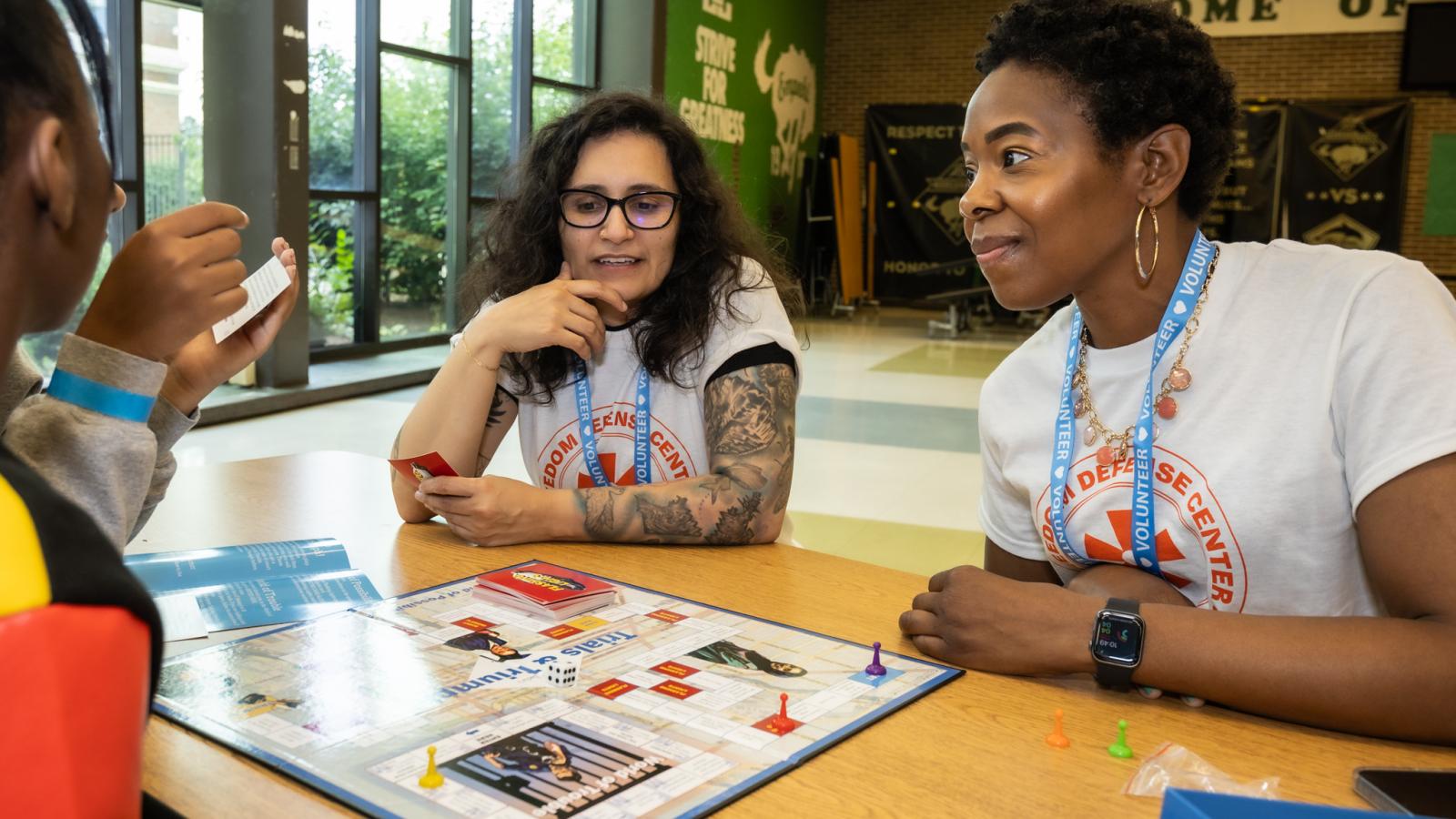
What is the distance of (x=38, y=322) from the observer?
2.60ft

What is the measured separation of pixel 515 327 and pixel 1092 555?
0.95 meters

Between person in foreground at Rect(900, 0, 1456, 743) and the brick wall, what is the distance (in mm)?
10465

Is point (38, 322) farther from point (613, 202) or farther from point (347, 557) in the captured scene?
point (613, 202)

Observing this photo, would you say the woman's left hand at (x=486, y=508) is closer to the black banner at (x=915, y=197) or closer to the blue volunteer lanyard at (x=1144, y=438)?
the blue volunteer lanyard at (x=1144, y=438)

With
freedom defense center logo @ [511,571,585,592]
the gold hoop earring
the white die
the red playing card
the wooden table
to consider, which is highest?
the gold hoop earring

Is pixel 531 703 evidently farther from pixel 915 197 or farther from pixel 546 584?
pixel 915 197

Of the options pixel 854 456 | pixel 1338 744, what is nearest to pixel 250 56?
pixel 854 456

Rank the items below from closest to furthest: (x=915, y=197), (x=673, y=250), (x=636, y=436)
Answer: (x=636, y=436)
(x=673, y=250)
(x=915, y=197)

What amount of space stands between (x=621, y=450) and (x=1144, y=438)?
2.92 ft

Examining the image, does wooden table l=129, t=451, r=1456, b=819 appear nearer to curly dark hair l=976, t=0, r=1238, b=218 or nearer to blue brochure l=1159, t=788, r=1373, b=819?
blue brochure l=1159, t=788, r=1373, b=819

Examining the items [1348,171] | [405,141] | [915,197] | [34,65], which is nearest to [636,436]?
[34,65]

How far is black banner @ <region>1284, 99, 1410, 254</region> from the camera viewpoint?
12.1 m

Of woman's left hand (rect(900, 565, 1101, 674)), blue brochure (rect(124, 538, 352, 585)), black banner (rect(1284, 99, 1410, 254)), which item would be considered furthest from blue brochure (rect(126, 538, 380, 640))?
black banner (rect(1284, 99, 1410, 254))

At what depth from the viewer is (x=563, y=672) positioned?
1.05 metres
